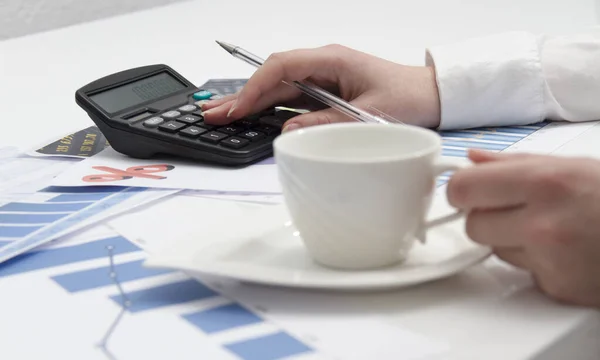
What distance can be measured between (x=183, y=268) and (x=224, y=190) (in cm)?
18

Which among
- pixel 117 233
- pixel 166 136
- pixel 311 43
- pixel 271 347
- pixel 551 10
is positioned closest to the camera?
pixel 271 347

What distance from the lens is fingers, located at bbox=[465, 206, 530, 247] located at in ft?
1.07

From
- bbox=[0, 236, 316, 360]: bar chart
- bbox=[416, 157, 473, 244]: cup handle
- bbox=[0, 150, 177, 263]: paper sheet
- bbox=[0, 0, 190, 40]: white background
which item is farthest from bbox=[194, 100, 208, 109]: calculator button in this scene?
bbox=[0, 0, 190, 40]: white background

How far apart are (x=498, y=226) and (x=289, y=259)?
104mm

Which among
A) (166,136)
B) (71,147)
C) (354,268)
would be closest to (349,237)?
(354,268)

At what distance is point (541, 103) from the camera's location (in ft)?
2.09

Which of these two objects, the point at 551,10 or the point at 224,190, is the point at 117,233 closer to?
the point at 224,190

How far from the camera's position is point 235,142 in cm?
58

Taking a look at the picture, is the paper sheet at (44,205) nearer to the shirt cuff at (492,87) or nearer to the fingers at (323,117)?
the fingers at (323,117)

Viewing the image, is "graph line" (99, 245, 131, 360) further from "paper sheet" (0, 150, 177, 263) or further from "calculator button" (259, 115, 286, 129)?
"calculator button" (259, 115, 286, 129)

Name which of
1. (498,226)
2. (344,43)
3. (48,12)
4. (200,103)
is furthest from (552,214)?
(48,12)

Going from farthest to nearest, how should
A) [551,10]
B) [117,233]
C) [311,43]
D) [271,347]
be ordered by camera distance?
[551,10], [311,43], [117,233], [271,347]

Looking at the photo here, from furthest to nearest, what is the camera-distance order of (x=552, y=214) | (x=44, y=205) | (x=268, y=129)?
1. (x=268, y=129)
2. (x=44, y=205)
3. (x=552, y=214)

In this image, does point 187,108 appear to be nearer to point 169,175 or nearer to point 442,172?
point 169,175
